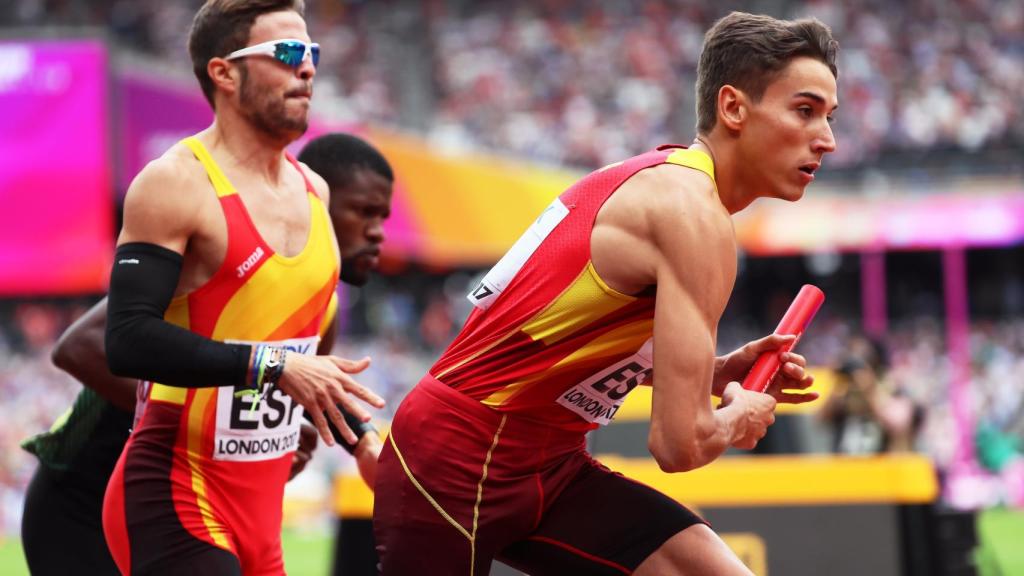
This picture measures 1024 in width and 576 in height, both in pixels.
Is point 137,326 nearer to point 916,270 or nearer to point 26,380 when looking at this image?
point 26,380

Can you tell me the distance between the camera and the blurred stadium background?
1423cm

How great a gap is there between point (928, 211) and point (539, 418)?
22.4m

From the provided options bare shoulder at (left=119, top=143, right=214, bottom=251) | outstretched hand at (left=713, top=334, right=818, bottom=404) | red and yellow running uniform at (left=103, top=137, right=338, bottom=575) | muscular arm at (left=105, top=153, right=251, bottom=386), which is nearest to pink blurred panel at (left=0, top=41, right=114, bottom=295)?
red and yellow running uniform at (left=103, top=137, right=338, bottom=575)

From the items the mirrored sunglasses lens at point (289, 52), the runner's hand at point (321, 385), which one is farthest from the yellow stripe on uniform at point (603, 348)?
the mirrored sunglasses lens at point (289, 52)

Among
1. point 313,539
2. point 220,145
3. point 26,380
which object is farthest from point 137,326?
point 26,380

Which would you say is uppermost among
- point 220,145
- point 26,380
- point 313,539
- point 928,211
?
point 928,211

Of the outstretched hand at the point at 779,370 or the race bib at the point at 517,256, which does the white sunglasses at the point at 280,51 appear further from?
the outstretched hand at the point at 779,370

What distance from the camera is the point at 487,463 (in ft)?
12.8

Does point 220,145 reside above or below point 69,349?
above

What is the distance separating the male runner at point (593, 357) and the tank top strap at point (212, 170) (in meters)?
0.79

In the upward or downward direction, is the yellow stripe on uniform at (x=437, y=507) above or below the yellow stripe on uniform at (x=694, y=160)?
below

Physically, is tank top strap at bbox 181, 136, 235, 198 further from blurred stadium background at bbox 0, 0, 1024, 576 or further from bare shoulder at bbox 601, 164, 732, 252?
blurred stadium background at bbox 0, 0, 1024, 576

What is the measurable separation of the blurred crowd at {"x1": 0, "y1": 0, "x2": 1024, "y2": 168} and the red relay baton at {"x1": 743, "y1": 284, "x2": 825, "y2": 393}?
72.2 feet

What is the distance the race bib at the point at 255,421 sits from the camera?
13.7ft
